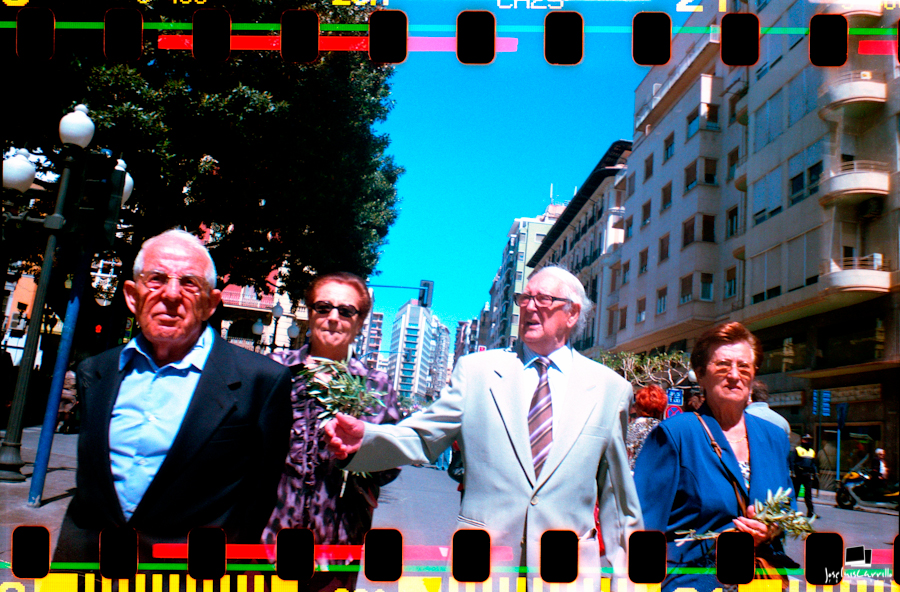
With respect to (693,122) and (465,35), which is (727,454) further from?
(693,122)

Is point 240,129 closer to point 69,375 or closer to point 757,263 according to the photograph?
point 69,375

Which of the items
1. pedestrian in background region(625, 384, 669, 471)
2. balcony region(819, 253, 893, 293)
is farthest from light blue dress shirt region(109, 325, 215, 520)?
balcony region(819, 253, 893, 293)

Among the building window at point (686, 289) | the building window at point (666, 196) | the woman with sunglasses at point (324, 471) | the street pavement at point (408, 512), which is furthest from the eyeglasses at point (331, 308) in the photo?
the building window at point (666, 196)

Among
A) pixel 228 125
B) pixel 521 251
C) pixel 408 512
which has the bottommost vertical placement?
pixel 408 512

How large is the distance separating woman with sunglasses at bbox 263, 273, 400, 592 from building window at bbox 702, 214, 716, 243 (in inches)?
1127

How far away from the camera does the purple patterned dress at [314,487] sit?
3025 mm

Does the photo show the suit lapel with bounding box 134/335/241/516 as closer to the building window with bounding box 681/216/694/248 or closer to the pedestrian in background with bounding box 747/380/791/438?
the pedestrian in background with bounding box 747/380/791/438

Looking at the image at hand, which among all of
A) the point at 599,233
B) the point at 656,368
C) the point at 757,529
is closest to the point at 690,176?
the point at 656,368

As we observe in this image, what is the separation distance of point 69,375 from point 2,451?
11234 mm

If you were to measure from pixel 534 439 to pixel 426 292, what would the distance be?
18.3m

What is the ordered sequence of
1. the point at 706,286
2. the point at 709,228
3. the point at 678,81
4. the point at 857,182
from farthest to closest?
the point at 678,81
the point at 709,228
the point at 706,286
the point at 857,182

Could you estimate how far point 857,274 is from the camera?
64.7ft

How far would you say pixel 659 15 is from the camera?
8.88 ft

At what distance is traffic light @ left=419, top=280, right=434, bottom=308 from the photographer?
66.3 feet
